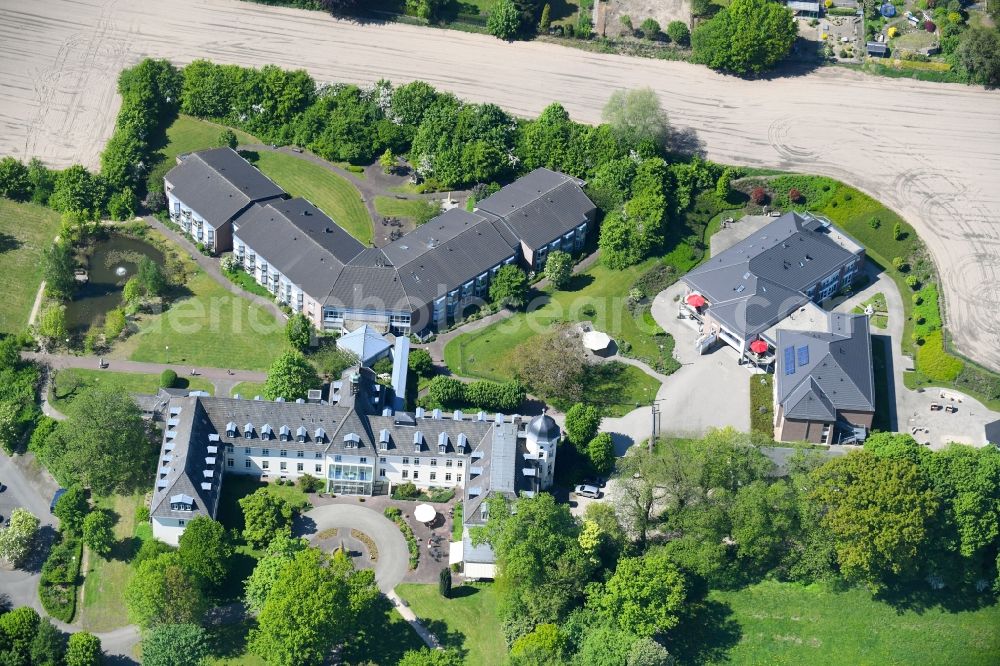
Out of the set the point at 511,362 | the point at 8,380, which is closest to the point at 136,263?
the point at 8,380

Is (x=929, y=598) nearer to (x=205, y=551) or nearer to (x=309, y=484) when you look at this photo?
(x=309, y=484)

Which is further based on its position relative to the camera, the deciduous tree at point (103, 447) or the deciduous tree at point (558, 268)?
the deciduous tree at point (558, 268)

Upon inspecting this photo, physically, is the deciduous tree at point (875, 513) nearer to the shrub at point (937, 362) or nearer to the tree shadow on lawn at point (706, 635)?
the tree shadow on lawn at point (706, 635)

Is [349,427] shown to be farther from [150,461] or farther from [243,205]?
[243,205]

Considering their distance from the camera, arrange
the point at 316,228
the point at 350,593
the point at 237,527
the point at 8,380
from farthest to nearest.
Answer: the point at 316,228
the point at 8,380
the point at 237,527
the point at 350,593

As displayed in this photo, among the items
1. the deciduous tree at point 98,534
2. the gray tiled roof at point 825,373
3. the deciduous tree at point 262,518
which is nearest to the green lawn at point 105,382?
the deciduous tree at point 262,518

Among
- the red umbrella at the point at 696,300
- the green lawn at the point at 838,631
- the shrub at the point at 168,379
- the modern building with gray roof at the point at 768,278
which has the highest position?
the modern building with gray roof at the point at 768,278

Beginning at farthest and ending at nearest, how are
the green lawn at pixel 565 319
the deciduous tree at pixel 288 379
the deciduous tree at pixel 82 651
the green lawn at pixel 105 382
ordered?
the green lawn at pixel 565 319
the green lawn at pixel 105 382
the deciduous tree at pixel 288 379
the deciduous tree at pixel 82 651
